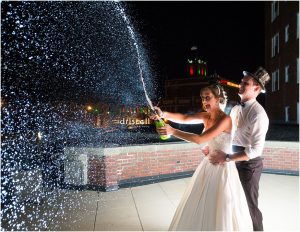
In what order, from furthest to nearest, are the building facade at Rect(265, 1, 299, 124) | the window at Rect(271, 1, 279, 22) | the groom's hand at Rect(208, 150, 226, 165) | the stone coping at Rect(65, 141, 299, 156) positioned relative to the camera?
the window at Rect(271, 1, 279, 22), the building facade at Rect(265, 1, 299, 124), the stone coping at Rect(65, 141, 299, 156), the groom's hand at Rect(208, 150, 226, 165)

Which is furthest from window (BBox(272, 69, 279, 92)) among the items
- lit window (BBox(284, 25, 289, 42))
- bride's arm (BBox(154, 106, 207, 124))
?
bride's arm (BBox(154, 106, 207, 124))

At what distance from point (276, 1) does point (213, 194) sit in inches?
1241

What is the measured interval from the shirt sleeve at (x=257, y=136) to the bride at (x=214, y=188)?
263 millimetres

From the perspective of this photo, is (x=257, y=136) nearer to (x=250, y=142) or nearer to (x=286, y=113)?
(x=250, y=142)

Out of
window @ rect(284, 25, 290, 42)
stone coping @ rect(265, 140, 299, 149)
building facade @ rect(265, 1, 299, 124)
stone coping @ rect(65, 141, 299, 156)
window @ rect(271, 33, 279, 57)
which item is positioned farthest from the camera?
window @ rect(271, 33, 279, 57)

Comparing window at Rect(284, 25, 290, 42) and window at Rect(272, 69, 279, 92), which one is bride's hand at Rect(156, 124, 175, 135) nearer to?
window at Rect(284, 25, 290, 42)

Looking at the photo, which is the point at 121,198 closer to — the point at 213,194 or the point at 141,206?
the point at 141,206

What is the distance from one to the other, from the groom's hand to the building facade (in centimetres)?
2397

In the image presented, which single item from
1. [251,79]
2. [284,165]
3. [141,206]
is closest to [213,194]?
[251,79]

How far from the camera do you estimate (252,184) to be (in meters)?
3.80

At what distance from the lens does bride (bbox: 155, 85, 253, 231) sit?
3432 mm

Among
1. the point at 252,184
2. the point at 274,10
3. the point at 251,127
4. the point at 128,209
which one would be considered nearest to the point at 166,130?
Answer: the point at 251,127

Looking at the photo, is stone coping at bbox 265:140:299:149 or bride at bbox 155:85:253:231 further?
stone coping at bbox 265:140:299:149

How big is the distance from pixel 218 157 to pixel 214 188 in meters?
0.37
